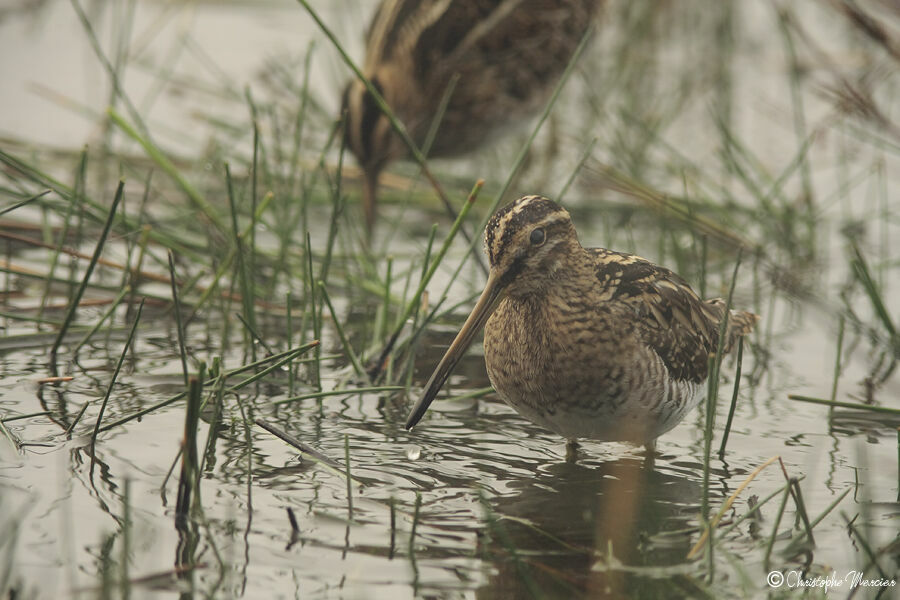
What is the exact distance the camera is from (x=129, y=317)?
5.36 meters

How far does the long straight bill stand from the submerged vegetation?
184mm

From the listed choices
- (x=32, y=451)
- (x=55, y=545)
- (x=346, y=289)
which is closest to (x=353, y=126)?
(x=346, y=289)

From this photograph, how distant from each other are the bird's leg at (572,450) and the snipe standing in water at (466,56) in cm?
290

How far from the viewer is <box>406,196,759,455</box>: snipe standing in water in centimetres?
423

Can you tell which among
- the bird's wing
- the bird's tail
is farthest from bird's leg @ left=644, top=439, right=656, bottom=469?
the bird's tail

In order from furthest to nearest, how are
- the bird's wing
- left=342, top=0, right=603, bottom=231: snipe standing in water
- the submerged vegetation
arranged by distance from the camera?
left=342, top=0, right=603, bottom=231: snipe standing in water
the bird's wing
the submerged vegetation

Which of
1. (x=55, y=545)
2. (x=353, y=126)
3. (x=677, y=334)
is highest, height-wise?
(x=353, y=126)

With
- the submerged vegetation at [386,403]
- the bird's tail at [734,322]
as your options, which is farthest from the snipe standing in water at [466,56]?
the bird's tail at [734,322]

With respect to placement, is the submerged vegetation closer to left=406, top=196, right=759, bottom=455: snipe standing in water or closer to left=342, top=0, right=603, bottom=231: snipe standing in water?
left=406, top=196, right=759, bottom=455: snipe standing in water

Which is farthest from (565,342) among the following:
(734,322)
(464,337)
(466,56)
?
(466,56)

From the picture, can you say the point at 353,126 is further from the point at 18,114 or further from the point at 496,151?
the point at 18,114

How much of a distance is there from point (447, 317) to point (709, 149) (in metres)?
3.11

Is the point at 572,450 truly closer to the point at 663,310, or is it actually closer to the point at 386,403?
the point at 663,310

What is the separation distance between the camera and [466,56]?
7309 mm
